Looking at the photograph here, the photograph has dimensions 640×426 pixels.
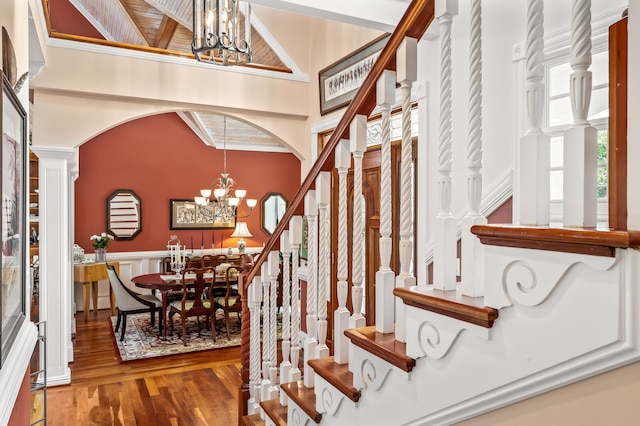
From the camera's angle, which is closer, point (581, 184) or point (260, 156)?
point (581, 184)

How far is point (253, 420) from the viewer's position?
2.45m

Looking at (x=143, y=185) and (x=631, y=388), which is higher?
(x=143, y=185)

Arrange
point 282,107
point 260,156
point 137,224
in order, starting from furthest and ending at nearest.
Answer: point 260,156, point 137,224, point 282,107

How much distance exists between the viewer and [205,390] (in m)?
3.81

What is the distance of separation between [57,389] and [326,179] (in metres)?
3.49

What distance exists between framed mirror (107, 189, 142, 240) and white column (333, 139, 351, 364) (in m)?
6.47

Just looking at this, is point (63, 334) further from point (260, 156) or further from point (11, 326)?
point (260, 156)

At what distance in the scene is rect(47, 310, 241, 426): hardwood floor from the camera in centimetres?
330

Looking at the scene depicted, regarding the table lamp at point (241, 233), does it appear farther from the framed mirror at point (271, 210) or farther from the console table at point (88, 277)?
the console table at point (88, 277)

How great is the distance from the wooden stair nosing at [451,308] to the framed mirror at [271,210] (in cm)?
735

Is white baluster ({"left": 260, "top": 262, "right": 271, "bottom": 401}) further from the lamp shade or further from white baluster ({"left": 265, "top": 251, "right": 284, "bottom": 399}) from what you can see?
the lamp shade

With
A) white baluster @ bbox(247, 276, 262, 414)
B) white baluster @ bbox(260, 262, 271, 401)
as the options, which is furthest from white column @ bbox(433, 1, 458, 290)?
white baluster @ bbox(247, 276, 262, 414)

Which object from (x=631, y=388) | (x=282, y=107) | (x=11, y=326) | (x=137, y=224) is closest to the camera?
(x=631, y=388)

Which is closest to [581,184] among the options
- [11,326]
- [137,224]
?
[11,326]
